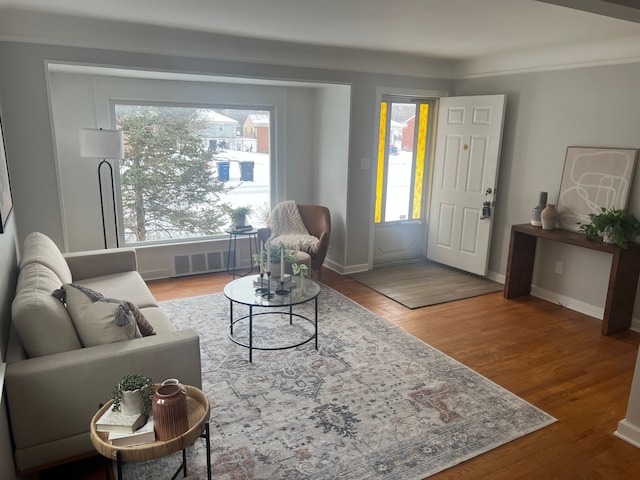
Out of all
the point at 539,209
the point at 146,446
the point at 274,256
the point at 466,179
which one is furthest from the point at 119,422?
the point at 466,179

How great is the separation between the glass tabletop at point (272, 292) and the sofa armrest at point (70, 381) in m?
1.05

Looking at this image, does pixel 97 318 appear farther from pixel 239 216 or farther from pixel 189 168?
pixel 189 168

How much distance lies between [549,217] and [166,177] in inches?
153

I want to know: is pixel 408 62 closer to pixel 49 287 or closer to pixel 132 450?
pixel 49 287

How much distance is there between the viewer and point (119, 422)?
1.64 metres

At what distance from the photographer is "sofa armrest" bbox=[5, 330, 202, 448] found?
1.90 m

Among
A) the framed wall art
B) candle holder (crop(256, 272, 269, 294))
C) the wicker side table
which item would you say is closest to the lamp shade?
A: candle holder (crop(256, 272, 269, 294))

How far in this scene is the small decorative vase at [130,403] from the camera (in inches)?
65.9

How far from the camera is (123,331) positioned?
7.06ft

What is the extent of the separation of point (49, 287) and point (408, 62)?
13.9 ft

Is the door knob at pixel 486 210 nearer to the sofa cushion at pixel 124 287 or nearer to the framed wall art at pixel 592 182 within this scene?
the framed wall art at pixel 592 182

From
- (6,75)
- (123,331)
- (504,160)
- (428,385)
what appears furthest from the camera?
(504,160)

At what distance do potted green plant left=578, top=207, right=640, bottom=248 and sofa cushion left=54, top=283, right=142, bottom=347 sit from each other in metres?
3.63

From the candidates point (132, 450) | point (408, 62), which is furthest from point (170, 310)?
point (408, 62)
